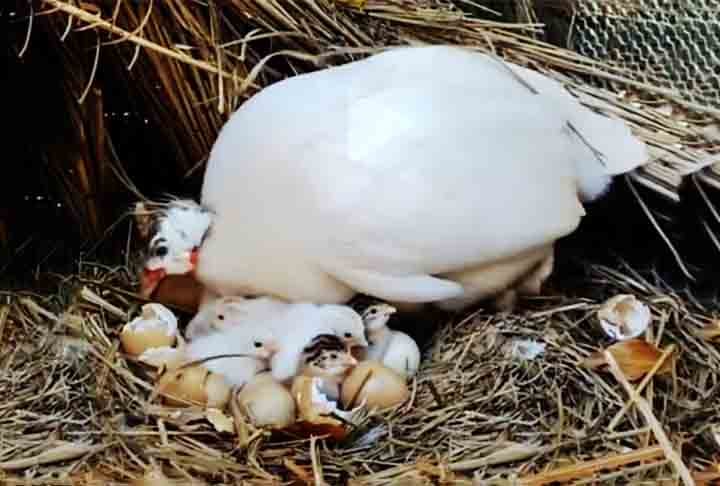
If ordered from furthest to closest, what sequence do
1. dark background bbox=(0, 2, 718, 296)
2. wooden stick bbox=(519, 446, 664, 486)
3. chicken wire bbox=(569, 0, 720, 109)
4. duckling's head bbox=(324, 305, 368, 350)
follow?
chicken wire bbox=(569, 0, 720, 109) < dark background bbox=(0, 2, 718, 296) < duckling's head bbox=(324, 305, 368, 350) < wooden stick bbox=(519, 446, 664, 486)

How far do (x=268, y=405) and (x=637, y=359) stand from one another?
0.86ft

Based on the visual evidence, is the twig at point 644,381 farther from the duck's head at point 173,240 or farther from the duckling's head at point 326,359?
the duck's head at point 173,240

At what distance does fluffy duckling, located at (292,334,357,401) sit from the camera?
0.87 m

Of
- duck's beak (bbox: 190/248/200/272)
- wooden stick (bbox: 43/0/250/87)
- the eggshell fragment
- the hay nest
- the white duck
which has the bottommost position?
the hay nest

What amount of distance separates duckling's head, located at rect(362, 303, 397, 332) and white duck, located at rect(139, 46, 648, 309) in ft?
0.04

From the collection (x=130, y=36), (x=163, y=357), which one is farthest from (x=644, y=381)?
(x=130, y=36)

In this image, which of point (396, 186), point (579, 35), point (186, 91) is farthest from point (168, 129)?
point (579, 35)

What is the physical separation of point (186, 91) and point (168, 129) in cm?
5

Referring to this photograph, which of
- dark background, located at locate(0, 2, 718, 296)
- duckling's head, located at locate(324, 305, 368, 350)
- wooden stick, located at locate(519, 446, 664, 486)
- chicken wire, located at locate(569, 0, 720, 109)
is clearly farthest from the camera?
chicken wire, located at locate(569, 0, 720, 109)

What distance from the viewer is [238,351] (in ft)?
2.98

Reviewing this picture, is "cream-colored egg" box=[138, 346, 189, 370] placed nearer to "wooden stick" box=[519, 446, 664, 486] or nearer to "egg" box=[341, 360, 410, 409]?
"egg" box=[341, 360, 410, 409]

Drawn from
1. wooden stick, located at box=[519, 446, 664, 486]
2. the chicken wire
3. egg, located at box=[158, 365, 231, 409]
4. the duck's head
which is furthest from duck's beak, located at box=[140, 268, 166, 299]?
the chicken wire

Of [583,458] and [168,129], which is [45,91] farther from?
[583,458]

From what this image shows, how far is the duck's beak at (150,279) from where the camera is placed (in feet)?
3.14
